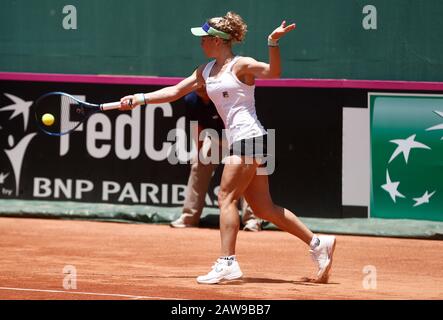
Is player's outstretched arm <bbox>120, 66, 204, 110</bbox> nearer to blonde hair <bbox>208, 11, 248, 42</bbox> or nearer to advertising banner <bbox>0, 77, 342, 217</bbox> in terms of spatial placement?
blonde hair <bbox>208, 11, 248, 42</bbox>

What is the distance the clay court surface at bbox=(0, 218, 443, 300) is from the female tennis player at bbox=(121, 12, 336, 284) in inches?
9.6

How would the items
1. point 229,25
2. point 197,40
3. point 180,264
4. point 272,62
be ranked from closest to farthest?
point 272,62 → point 229,25 → point 180,264 → point 197,40

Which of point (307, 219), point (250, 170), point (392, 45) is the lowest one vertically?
point (307, 219)

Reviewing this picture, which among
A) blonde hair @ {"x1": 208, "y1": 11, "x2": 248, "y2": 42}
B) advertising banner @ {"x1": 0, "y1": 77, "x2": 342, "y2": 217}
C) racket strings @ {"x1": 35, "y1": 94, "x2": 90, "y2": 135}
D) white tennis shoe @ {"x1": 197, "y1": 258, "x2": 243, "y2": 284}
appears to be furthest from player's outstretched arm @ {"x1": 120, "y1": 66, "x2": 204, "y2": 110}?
racket strings @ {"x1": 35, "y1": 94, "x2": 90, "y2": 135}

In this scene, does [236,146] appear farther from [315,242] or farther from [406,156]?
[406,156]

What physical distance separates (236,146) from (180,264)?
1809mm

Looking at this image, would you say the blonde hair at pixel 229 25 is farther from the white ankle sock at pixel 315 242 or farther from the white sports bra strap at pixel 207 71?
the white ankle sock at pixel 315 242

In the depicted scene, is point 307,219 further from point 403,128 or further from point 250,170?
point 250,170

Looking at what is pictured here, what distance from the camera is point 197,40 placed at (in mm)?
12688

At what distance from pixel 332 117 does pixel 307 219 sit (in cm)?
118

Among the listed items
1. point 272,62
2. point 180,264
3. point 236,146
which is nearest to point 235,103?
point 236,146
